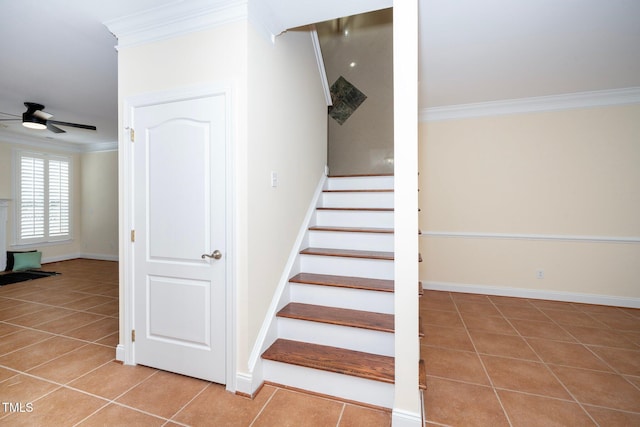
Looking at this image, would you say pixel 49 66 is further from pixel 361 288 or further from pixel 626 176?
pixel 626 176

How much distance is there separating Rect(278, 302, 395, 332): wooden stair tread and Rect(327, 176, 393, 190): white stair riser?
1.65 meters

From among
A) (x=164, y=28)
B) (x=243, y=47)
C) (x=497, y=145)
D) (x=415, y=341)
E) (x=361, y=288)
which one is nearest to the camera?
(x=415, y=341)

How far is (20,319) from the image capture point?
3146 millimetres

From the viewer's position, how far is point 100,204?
6.61 metres

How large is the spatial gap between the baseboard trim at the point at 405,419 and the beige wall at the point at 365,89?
3.10 metres

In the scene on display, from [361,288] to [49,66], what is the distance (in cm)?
377

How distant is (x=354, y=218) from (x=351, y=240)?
353 millimetres

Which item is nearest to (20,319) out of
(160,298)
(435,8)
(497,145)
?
(160,298)

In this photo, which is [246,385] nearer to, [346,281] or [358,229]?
[346,281]

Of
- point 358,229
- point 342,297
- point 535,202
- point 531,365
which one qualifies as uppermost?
point 535,202

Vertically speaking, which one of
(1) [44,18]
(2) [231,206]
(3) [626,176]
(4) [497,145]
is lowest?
(2) [231,206]

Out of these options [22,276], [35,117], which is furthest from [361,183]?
[22,276]

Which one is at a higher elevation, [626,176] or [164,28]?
[164,28]

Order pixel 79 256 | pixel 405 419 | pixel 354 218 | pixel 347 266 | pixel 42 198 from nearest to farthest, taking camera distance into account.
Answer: pixel 405 419 → pixel 347 266 → pixel 354 218 → pixel 42 198 → pixel 79 256
